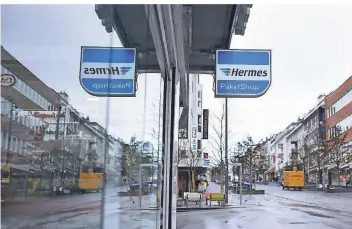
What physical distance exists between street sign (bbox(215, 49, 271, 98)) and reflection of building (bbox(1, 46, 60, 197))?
4766 mm

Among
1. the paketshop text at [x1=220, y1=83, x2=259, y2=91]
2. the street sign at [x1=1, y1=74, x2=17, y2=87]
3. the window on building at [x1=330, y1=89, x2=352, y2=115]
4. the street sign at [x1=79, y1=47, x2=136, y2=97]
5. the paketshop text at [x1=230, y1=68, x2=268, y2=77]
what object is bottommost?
the street sign at [x1=1, y1=74, x2=17, y2=87]

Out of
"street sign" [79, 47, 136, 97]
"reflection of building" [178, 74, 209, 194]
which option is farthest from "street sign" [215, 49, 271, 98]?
"reflection of building" [178, 74, 209, 194]

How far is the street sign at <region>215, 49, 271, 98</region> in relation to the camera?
583 cm

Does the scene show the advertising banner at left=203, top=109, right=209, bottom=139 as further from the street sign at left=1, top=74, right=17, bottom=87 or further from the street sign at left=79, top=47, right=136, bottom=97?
the street sign at left=1, top=74, right=17, bottom=87

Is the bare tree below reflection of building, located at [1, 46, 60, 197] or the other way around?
the other way around

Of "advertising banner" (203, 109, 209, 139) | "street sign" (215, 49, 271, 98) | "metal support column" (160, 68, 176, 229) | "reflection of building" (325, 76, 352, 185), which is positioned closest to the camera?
"metal support column" (160, 68, 176, 229)

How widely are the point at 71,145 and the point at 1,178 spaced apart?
464 mm

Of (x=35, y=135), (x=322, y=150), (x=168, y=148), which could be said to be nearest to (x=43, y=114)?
(x=35, y=135)

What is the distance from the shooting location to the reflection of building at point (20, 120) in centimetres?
104

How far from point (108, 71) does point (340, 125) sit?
45130 millimetres

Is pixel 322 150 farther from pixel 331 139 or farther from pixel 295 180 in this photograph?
pixel 295 180

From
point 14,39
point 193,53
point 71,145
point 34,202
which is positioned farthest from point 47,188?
point 193,53

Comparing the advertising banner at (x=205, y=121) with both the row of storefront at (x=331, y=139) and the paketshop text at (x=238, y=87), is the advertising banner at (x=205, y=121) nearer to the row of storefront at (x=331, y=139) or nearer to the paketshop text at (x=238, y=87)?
the row of storefront at (x=331, y=139)

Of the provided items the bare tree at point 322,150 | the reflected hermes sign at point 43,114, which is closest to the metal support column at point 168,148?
the reflected hermes sign at point 43,114
